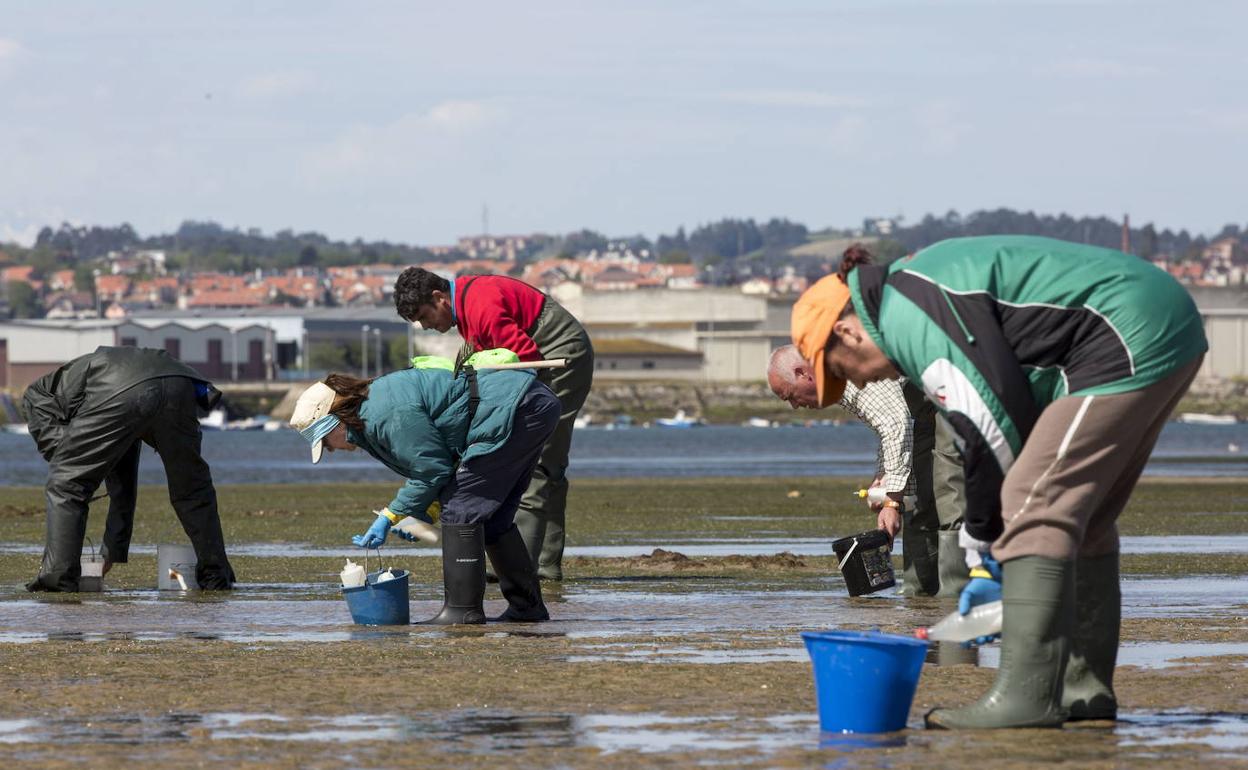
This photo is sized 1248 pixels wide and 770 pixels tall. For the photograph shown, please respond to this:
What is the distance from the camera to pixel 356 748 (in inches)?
242

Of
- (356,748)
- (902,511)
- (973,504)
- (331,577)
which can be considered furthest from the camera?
(331,577)

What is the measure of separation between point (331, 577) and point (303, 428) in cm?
416

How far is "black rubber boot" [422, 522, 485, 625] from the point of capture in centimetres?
979

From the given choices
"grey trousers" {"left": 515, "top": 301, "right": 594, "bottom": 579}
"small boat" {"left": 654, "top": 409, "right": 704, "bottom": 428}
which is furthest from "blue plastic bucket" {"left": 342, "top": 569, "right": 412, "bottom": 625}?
"small boat" {"left": 654, "top": 409, "right": 704, "bottom": 428}

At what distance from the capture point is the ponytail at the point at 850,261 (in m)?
6.86

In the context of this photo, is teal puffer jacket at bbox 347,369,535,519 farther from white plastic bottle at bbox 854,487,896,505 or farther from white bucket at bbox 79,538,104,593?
white bucket at bbox 79,538,104,593

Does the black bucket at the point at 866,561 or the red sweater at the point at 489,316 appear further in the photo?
the black bucket at the point at 866,561

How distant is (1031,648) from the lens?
639cm

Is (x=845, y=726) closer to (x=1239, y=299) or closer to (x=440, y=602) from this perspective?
(x=440, y=602)

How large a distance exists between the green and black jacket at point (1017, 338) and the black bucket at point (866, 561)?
4.77m

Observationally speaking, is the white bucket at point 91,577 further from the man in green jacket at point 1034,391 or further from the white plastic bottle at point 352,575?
the man in green jacket at point 1034,391

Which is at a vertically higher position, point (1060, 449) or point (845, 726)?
point (1060, 449)

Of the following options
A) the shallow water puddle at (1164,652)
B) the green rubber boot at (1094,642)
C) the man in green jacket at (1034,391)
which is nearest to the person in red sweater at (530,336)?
the shallow water puddle at (1164,652)


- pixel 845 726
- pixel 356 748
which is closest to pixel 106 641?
pixel 356 748
